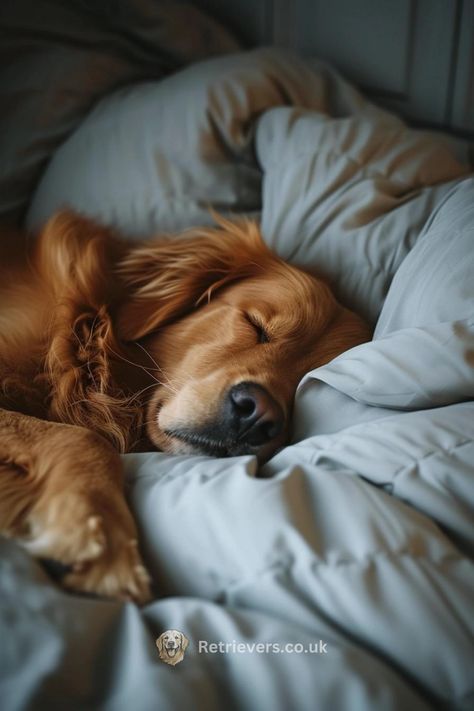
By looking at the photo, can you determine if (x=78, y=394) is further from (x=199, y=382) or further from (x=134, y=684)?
(x=134, y=684)

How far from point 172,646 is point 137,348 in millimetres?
958

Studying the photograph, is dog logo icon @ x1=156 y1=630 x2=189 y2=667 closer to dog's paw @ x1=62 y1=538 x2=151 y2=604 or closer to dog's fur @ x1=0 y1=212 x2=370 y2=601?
dog's paw @ x1=62 y1=538 x2=151 y2=604

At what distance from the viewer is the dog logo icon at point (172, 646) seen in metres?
0.77

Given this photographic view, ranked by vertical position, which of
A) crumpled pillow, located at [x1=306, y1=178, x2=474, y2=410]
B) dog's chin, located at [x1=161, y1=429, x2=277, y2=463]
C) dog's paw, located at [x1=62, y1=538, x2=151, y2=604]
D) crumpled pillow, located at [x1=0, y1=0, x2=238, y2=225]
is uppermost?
crumpled pillow, located at [x1=0, y1=0, x2=238, y2=225]

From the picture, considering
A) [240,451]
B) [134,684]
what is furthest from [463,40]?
[134,684]

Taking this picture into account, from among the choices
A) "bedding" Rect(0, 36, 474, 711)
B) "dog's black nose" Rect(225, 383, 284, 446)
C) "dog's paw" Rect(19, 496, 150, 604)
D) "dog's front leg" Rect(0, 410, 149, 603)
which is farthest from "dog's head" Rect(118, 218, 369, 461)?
"dog's paw" Rect(19, 496, 150, 604)

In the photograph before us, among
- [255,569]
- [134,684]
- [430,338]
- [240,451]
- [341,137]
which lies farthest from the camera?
[341,137]

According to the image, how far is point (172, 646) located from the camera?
2.59 ft

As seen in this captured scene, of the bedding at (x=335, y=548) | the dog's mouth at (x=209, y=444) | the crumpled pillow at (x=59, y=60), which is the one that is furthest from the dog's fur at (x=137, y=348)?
the crumpled pillow at (x=59, y=60)

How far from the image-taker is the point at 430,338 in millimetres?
1132

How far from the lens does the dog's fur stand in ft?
3.57

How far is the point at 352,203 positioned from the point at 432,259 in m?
0.40

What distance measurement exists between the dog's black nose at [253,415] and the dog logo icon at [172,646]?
0.52 meters

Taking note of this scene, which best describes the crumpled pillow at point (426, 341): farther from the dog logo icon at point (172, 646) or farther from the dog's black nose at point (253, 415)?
the dog logo icon at point (172, 646)
